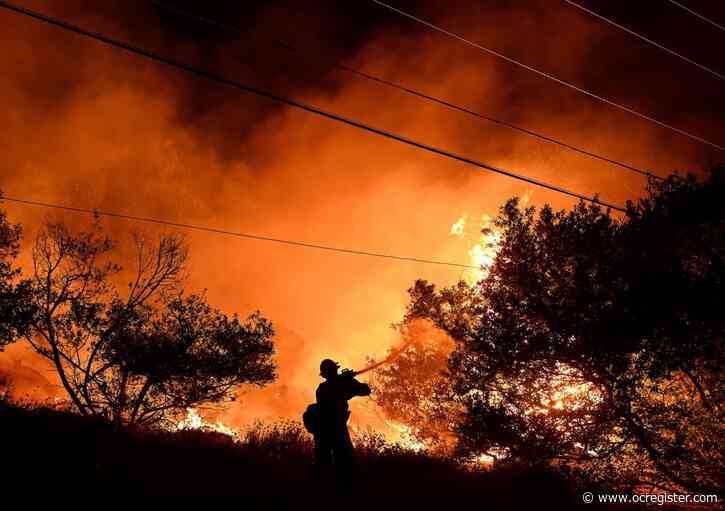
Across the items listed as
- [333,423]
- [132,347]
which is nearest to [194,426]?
[132,347]

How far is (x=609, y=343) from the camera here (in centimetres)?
910

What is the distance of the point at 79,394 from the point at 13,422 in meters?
10.3

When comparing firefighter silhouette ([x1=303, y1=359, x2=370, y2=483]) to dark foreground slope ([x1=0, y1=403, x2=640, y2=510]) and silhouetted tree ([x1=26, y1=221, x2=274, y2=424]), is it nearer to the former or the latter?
dark foreground slope ([x1=0, y1=403, x2=640, y2=510])

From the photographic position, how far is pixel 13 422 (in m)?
6.81

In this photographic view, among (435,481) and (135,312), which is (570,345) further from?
(135,312)

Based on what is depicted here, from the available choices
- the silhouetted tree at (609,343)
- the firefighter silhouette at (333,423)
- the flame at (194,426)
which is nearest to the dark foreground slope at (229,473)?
the firefighter silhouette at (333,423)

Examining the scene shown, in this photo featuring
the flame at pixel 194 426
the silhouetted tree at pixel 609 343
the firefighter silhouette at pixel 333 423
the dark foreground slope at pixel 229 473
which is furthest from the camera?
the flame at pixel 194 426

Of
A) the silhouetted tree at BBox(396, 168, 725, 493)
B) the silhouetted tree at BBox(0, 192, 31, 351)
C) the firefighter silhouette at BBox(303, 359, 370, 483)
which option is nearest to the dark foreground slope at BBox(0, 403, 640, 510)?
the firefighter silhouette at BBox(303, 359, 370, 483)

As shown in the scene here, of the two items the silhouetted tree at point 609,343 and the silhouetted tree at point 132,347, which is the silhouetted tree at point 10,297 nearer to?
the silhouetted tree at point 132,347

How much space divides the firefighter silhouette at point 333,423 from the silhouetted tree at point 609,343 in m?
5.45

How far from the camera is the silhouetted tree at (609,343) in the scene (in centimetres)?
859

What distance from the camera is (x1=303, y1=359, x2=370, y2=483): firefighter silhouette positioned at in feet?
22.0

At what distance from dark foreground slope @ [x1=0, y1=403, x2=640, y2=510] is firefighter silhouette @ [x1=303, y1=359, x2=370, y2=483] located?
1.45 feet

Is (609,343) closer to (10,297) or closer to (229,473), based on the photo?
(229,473)
